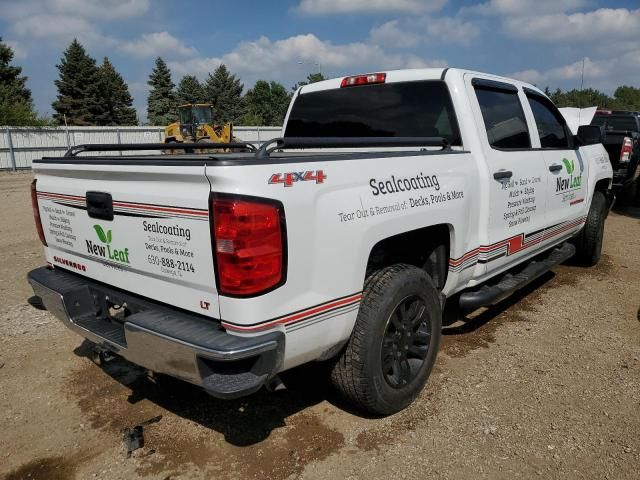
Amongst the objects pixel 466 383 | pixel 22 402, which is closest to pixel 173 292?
pixel 22 402

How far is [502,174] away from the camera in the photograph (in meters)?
3.56

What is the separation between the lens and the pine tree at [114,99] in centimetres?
5488

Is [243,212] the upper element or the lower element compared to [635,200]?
upper

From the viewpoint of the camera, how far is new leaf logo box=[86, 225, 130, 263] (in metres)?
2.61

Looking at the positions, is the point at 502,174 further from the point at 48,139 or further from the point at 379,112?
the point at 48,139

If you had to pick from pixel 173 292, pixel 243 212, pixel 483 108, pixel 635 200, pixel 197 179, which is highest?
pixel 483 108

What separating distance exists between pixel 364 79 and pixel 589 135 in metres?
2.51

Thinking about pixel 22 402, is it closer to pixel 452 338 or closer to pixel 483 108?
pixel 452 338

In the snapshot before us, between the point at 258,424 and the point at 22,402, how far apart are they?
1590 mm

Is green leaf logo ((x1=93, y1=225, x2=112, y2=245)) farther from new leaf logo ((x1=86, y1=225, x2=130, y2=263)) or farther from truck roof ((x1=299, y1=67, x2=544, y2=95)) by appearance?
truck roof ((x1=299, y1=67, x2=544, y2=95))

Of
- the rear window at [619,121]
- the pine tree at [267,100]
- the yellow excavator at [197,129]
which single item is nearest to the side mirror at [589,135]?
the rear window at [619,121]

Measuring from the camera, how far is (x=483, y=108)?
3.68 m

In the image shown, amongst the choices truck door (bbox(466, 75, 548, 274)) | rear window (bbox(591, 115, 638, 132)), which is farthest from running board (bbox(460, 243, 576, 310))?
rear window (bbox(591, 115, 638, 132))

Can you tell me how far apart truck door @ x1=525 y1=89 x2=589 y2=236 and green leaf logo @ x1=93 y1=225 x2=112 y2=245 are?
3383 mm
